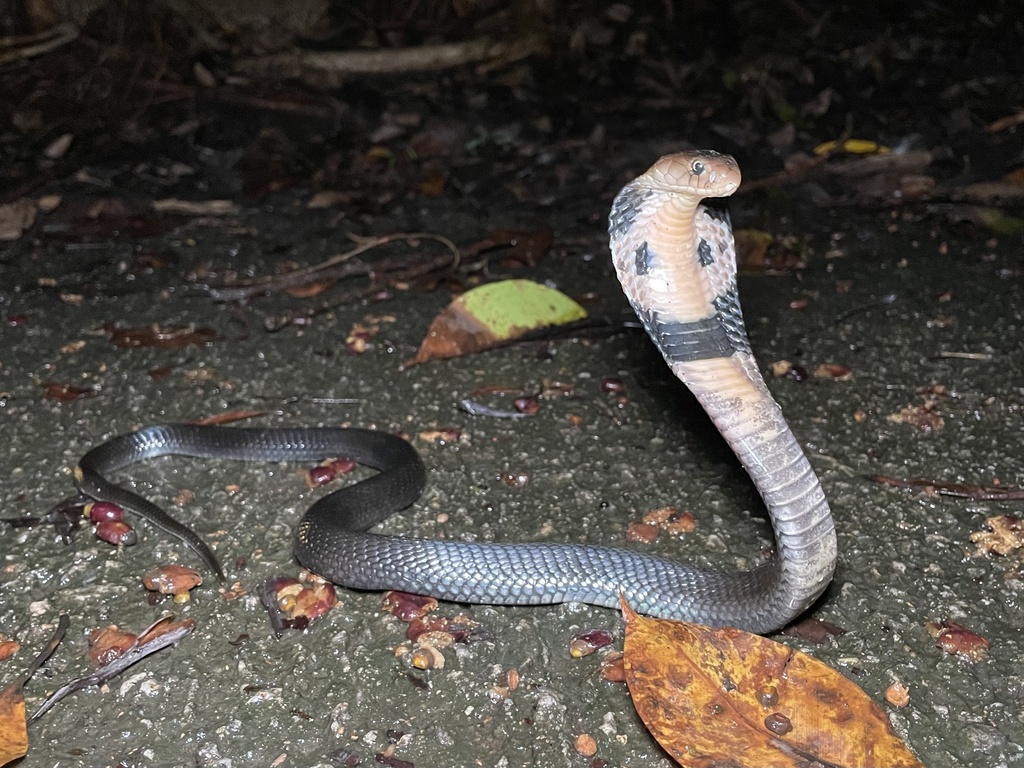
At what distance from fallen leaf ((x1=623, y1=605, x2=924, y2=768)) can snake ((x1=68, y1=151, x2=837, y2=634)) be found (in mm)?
193

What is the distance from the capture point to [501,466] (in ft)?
11.2

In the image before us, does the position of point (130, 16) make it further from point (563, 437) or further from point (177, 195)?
point (563, 437)

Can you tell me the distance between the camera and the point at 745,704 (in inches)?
87.8

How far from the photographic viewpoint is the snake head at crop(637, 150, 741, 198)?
2.12 metres

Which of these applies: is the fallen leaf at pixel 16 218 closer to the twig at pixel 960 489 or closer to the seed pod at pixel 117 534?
the seed pod at pixel 117 534

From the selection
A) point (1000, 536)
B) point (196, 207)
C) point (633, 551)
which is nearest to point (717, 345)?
point (633, 551)

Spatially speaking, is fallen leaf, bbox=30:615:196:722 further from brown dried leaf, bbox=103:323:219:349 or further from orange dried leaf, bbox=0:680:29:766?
brown dried leaf, bbox=103:323:219:349

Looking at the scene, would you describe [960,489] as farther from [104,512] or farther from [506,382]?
[104,512]

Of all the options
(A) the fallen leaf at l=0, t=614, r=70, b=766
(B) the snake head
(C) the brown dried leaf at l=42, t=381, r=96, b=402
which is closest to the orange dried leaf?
(A) the fallen leaf at l=0, t=614, r=70, b=766

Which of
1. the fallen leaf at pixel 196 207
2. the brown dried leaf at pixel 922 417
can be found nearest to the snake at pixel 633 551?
the brown dried leaf at pixel 922 417

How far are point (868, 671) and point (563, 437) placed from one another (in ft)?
4.36

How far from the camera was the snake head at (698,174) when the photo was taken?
2.12 m

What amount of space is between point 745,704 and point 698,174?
1.09 metres

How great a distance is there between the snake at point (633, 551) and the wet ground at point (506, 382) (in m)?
0.09
